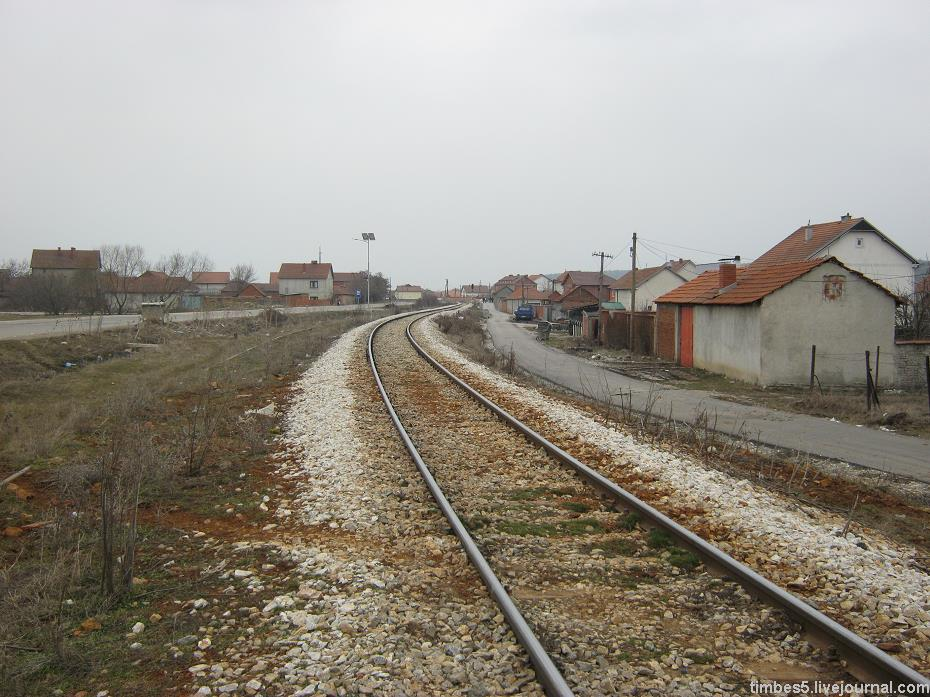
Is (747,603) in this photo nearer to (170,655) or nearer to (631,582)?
(631,582)

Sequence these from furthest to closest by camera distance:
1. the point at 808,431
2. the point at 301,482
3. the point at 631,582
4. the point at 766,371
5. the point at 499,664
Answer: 1. the point at 766,371
2. the point at 808,431
3. the point at 301,482
4. the point at 631,582
5. the point at 499,664

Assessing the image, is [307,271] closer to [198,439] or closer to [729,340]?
[729,340]

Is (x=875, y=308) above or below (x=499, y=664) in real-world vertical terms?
above

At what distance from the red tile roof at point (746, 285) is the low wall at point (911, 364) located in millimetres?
1887

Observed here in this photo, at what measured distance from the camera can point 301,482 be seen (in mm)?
8000

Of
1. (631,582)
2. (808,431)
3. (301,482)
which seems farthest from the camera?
(808,431)

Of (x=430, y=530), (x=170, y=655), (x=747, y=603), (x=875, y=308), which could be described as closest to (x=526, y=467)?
(x=430, y=530)

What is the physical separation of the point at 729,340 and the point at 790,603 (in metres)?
21.0

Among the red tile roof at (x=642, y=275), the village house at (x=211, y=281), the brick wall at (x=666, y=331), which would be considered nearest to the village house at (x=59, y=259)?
the village house at (x=211, y=281)

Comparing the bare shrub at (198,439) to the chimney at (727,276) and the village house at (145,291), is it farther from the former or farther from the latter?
the village house at (145,291)

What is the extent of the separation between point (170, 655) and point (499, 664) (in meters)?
1.99

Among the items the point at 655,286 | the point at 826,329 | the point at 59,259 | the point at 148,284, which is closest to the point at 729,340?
the point at 826,329

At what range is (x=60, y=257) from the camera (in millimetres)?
85500

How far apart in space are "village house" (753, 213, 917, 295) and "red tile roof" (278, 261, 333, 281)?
279ft
